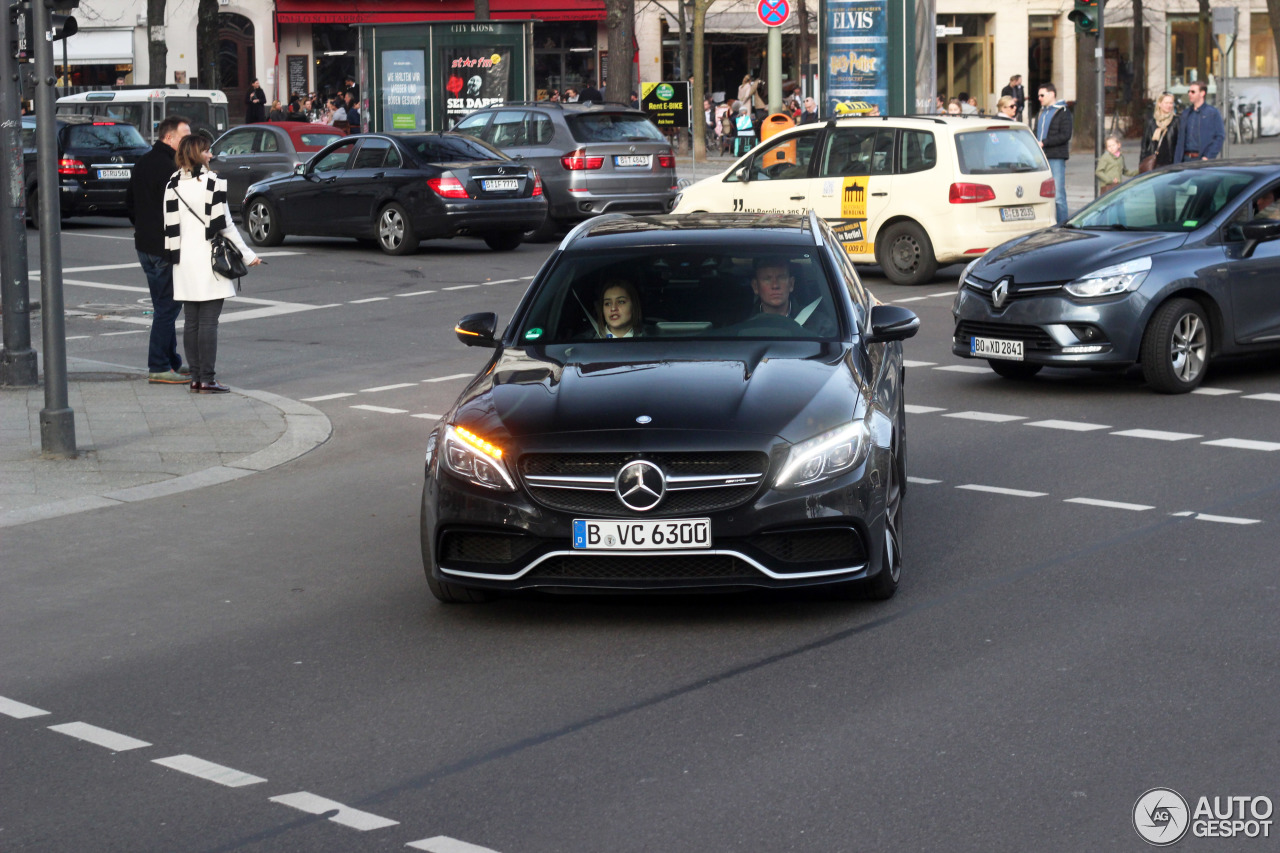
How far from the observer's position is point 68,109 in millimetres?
32625

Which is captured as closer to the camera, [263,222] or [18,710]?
[18,710]

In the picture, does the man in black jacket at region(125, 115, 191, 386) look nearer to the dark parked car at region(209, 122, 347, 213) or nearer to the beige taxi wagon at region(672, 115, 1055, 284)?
the beige taxi wagon at region(672, 115, 1055, 284)

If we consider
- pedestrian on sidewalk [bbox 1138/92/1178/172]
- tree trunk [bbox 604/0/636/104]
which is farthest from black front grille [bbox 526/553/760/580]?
tree trunk [bbox 604/0/636/104]

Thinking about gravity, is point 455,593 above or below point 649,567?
below

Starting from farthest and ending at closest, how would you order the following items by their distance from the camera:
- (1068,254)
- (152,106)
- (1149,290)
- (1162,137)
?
1. (152,106)
2. (1162,137)
3. (1068,254)
4. (1149,290)

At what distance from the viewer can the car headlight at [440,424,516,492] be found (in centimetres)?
634

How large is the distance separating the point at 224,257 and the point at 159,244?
3.27 feet

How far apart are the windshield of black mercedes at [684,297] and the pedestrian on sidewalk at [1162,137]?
45.4ft

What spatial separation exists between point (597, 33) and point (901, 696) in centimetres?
5246

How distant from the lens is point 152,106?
108 ft

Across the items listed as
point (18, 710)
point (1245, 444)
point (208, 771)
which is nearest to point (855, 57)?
point (1245, 444)

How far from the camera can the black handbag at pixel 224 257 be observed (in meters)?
12.4

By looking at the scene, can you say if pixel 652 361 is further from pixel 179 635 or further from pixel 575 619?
pixel 179 635

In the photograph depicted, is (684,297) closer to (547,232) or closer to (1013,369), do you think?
(1013,369)
